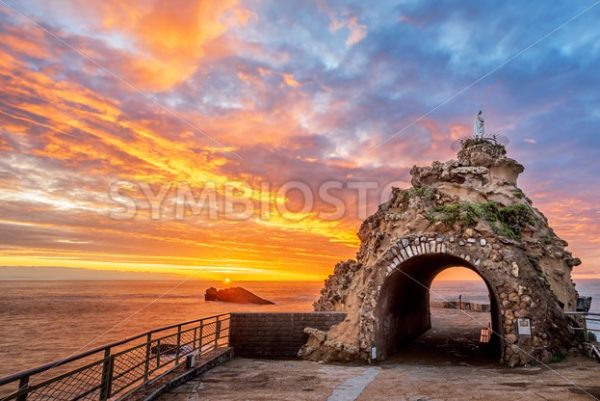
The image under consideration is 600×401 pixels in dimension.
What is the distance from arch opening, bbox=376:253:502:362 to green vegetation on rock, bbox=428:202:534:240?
156 cm

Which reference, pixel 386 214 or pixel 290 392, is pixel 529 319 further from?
pixel 290 392

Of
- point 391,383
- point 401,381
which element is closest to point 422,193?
point 401,381

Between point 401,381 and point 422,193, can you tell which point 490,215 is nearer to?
point 422,193

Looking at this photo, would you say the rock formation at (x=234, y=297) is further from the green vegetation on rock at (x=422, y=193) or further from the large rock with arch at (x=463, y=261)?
the green vegetation on rock at (x=422, y=193)

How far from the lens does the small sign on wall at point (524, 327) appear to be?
13.1 metres

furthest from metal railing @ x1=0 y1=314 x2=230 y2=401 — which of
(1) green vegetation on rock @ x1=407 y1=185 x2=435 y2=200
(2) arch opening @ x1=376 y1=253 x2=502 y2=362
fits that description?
(1) green vegetation on rock @ x1=407 y1=185 x2=435 y2=200

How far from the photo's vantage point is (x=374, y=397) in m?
9.30

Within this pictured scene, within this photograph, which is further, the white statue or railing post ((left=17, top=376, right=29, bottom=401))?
the white statue

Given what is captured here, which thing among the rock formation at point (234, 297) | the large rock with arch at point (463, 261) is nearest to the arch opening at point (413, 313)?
the large rock with arch at point (463, 261)

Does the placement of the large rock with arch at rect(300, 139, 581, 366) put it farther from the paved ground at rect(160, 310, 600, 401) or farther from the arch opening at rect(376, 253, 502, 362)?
the paved ground at rect(160, 310, 600, 401)

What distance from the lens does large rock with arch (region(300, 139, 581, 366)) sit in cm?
1352

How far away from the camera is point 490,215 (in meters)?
15.3

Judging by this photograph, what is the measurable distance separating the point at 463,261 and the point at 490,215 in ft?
7.85

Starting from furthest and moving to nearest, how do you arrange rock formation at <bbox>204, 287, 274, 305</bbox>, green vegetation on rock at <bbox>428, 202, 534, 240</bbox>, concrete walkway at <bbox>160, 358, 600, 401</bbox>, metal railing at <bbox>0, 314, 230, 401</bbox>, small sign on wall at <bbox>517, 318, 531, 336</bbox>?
1. rock formation at <bbox>204, 287, 274, 305</bbox>
2. green vegetation on rock at <bbox>428, 202, 534, 240</bbox>
3. small sign on wall at <bbox>517, 318, 531, 336</bbox>
4. concrete walkway at <bbox>160, 358, 600, 401</bbox>
5. metal railing at <bbox>0, 314, 230, 401</bbox>
